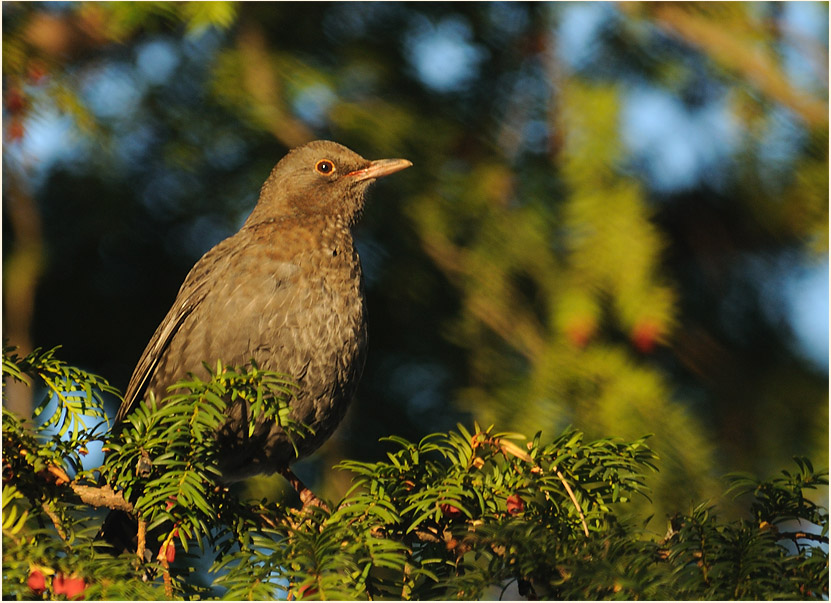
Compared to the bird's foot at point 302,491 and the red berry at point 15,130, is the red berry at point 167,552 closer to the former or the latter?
the bird's foot at point 302,491

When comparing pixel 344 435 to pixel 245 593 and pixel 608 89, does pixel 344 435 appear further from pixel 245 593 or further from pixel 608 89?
pixel 245 593

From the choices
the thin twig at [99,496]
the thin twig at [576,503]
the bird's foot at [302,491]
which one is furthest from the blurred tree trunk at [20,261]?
the thin twig at [576,503]

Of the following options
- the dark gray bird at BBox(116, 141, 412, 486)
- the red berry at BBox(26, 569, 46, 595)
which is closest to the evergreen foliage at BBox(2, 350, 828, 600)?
the red berry at BBox(26, 569, 46, 595)

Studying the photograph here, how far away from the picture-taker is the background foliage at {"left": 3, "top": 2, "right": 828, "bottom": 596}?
3420 millimetres

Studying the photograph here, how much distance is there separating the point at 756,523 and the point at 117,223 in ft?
10.1

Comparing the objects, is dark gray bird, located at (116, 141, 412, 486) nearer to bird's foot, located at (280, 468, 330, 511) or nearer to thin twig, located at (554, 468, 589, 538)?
bird's foot, located at (280, 468, 330, 511)

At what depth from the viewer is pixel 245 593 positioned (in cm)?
178

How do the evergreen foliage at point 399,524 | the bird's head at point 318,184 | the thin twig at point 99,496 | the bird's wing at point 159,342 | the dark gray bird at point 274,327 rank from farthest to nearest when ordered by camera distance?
the bird's head at point 318,184 < the bird's wing at point 159,342 < the dark gray bird at point 274,327 < the thin twig at point 99,496 < the evergreen foliage at point 399,524

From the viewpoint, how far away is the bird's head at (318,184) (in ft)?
12.4

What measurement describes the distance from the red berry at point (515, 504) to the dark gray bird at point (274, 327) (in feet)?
3.76

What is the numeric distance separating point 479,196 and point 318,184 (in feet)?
2.34

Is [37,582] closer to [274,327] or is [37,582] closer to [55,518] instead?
[55,518]

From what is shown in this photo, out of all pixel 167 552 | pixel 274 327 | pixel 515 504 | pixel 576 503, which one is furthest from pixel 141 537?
pixel 274 327

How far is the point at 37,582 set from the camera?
1.82 meters
